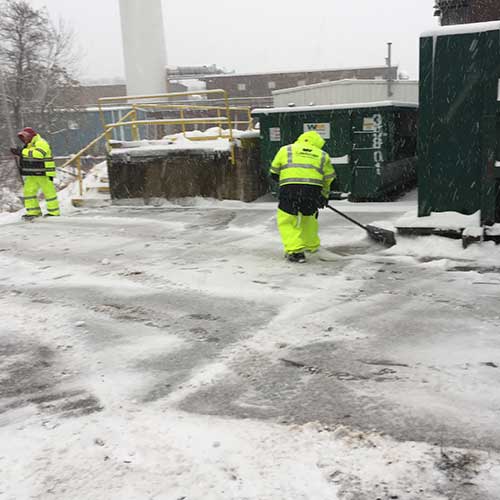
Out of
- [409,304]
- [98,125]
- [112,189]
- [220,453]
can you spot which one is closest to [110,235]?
[112,189]

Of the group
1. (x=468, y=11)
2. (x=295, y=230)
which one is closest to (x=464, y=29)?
(x=295, y=230)

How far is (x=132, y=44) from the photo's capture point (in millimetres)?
27938

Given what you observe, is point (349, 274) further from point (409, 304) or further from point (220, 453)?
point (220, 453)

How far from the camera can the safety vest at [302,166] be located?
6.04 m

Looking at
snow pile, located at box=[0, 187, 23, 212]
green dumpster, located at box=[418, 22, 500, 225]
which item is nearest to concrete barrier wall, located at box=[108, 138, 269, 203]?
green dumpster, located at box=[418, 22, 500, 225]

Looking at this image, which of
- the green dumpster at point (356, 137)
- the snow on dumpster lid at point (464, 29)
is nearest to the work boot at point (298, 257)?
the snow on dumpster lid at point (464, 29)

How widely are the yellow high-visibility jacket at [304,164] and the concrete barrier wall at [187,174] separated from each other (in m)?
4.57

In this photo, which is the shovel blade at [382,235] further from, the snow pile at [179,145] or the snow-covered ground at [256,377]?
the snow pile at [179,145]

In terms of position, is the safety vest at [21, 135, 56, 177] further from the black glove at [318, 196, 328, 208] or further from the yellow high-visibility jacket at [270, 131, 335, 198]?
the black glove at [318, 196, 328, 208]

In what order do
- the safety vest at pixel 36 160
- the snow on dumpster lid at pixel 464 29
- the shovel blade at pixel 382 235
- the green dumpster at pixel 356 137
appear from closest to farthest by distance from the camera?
the snow on dumpster lid at pixel 464 29, the shovel blade at pixel 382 235, the green dumpster at pixel 356 137, the safety vest at pixel 36 160

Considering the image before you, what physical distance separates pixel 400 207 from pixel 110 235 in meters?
4.92

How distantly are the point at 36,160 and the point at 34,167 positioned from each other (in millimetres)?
137

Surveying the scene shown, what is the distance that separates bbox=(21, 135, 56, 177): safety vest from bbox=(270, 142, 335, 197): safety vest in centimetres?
561

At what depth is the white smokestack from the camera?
27500 mm
